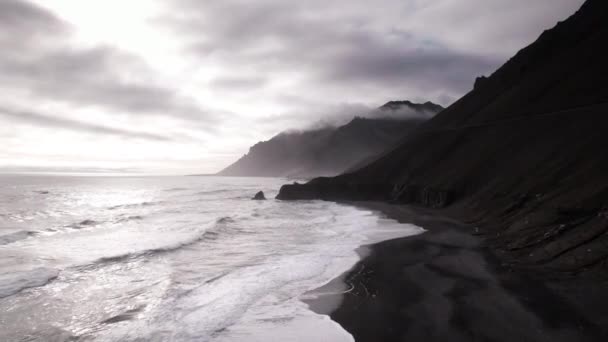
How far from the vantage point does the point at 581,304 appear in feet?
32.9

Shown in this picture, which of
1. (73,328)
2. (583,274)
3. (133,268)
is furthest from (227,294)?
(583,274)

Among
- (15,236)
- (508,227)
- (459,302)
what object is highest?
(508,227)

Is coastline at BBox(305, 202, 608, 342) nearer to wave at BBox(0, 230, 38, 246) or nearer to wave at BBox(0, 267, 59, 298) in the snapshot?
wave at BBox(0, 267, 59, 298)

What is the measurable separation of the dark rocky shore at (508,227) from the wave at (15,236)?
25733 millimetres

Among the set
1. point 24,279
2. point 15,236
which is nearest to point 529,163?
point 24,279

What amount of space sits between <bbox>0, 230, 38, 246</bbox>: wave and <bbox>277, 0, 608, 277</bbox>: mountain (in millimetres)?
32438

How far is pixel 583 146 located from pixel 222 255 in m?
30.5

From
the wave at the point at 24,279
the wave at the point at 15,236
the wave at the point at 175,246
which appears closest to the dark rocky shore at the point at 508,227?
the wave at the point at 175,246

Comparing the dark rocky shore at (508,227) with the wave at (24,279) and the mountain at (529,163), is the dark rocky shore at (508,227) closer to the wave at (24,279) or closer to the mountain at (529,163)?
the mountain at (529,163)

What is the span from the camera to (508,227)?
2142 cm

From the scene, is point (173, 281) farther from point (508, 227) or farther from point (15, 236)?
point (15, 236)

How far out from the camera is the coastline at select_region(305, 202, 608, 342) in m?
→ 8.84

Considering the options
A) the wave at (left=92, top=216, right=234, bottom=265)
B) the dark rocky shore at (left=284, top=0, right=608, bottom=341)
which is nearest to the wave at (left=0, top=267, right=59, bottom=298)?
the wave at (left=92, top=216, right=234, bottom=265)

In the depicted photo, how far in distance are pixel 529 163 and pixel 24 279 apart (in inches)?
1612
